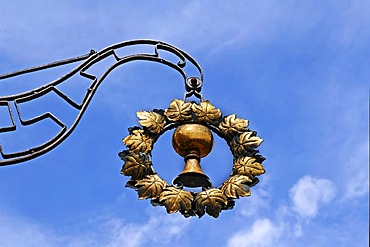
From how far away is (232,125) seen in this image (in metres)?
5.76

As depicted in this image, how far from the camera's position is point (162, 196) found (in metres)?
5.40

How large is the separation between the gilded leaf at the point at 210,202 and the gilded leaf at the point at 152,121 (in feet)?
1.56

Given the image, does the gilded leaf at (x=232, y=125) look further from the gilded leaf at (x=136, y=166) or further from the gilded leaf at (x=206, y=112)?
the gilded leaf at (x=136, y=166)

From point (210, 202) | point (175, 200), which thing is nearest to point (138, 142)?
point (175, 200)

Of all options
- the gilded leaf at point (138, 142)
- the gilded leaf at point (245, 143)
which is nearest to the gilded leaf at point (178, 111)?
the gilded leaf at point (138, 142)

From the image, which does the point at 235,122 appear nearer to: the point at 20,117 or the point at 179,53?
the point at 179,53

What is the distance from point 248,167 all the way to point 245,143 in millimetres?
159

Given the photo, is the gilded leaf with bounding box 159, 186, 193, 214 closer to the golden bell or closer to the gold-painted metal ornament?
the gold-painted metal ornament

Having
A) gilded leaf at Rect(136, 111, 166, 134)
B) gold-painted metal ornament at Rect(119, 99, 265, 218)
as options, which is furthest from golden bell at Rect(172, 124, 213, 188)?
gilded leaf at Rect(136, 111, 166, 134)

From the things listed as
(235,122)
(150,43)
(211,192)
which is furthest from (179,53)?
(211,192)

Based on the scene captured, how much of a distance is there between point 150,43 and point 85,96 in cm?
56

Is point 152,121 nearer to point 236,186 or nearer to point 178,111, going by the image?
point 178,111

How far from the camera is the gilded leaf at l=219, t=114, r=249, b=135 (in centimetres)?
574

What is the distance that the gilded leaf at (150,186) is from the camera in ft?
17.8
